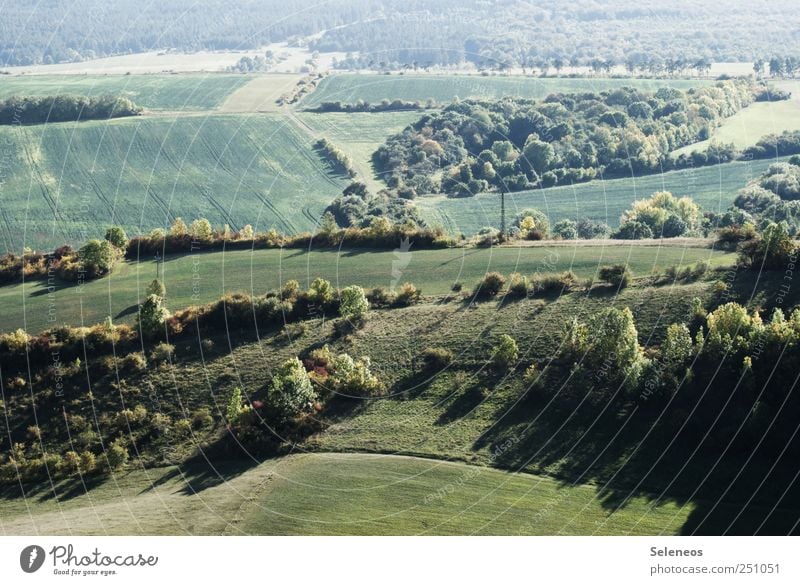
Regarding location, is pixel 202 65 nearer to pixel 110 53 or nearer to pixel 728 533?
pixel 110 53

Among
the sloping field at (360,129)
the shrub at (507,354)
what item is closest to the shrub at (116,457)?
the shrub at (507,354)

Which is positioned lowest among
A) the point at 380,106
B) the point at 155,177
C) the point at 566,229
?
the point at 566,229

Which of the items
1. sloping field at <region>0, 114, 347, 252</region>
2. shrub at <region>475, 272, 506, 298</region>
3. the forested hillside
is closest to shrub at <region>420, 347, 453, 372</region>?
shrub at <region>475, 272, 506, 298</region>

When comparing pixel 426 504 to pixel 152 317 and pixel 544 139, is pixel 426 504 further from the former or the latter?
pixel 544 139

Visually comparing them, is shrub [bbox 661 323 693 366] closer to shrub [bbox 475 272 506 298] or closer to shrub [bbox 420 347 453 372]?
shrub [bbox 420 347 453 372]

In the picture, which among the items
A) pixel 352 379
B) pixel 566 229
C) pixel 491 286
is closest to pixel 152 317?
pixel 352 379

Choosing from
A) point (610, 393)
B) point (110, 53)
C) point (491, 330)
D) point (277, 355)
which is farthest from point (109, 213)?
point (610, 393)
